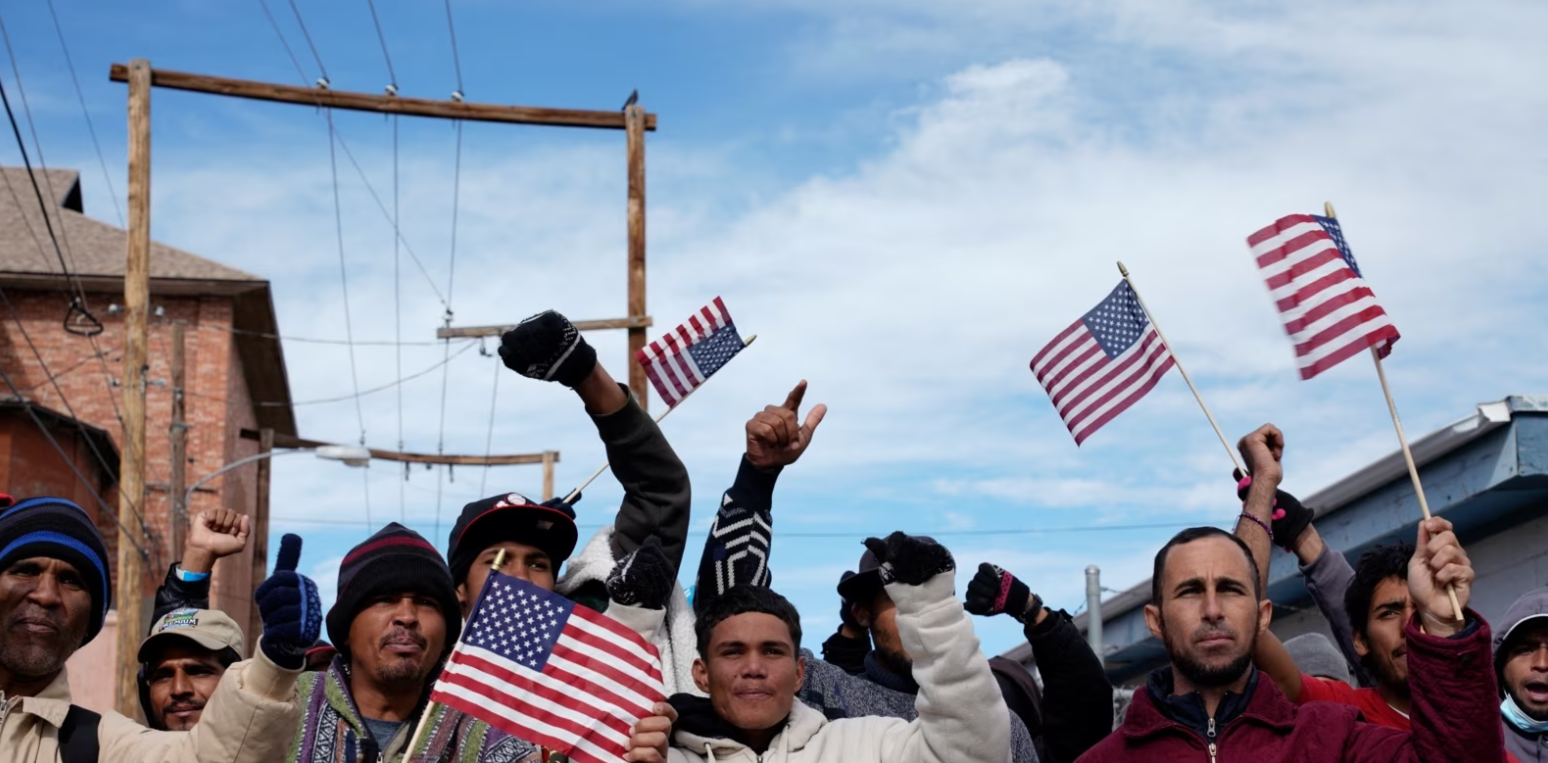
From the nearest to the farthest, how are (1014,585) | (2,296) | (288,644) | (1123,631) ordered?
(288,644)
(1014,585)
(1123,631)
(2,296)

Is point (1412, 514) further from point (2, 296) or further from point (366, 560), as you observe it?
point (2, 296)

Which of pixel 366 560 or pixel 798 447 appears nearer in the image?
pixel 366 560

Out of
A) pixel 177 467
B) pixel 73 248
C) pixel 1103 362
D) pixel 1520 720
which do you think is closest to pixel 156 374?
pixel 73 248

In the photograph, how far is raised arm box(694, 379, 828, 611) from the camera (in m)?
5.24

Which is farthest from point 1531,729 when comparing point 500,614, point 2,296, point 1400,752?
point 2,296

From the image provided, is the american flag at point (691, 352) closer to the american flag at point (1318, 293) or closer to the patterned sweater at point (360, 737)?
the american flag at point (1318, 293)

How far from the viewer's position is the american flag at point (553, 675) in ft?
15.0

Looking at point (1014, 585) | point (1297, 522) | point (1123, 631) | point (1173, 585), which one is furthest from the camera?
point (1123, 631)

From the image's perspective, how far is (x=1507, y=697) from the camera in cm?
541

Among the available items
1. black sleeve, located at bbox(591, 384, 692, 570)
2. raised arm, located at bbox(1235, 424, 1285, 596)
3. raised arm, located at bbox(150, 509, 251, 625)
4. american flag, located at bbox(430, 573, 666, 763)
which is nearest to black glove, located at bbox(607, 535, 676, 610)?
american flag, located at bbox(430, 573, 666, 763)

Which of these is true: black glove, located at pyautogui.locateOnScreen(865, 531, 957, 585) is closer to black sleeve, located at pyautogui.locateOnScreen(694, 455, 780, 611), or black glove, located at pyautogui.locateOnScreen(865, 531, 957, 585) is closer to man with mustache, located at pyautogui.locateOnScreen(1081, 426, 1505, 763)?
man with mustache, located at pyautogui.locateOnScreen(1081, 426, 1505, 763)

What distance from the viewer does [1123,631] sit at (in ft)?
57.5

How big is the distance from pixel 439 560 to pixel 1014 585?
1716 mm

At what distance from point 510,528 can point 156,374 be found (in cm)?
3180
